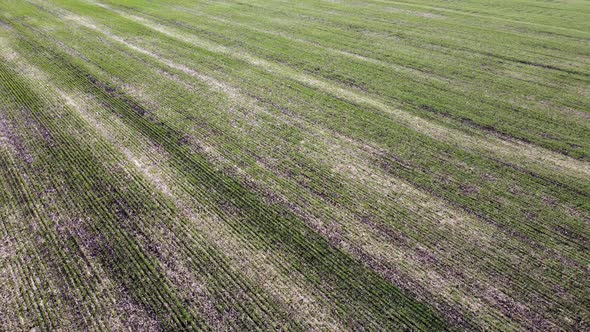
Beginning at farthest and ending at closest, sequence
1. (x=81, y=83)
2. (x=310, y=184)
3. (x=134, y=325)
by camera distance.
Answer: (x=81, y=83) < (x=310, y=184) < (x=134, y=325)

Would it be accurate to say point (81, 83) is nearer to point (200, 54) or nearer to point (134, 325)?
point (200, 54)

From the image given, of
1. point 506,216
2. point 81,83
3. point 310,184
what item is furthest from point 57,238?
point 506,216

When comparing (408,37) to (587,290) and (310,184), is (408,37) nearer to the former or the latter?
(310,184)

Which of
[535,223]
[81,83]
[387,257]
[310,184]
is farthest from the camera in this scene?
[81,83]

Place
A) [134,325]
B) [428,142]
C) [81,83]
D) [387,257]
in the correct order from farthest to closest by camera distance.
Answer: [81,83] < [428,142] < [387,257] < [134,325]

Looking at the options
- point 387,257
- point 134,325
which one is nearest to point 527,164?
point 387,257

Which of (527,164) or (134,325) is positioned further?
(527,164)
